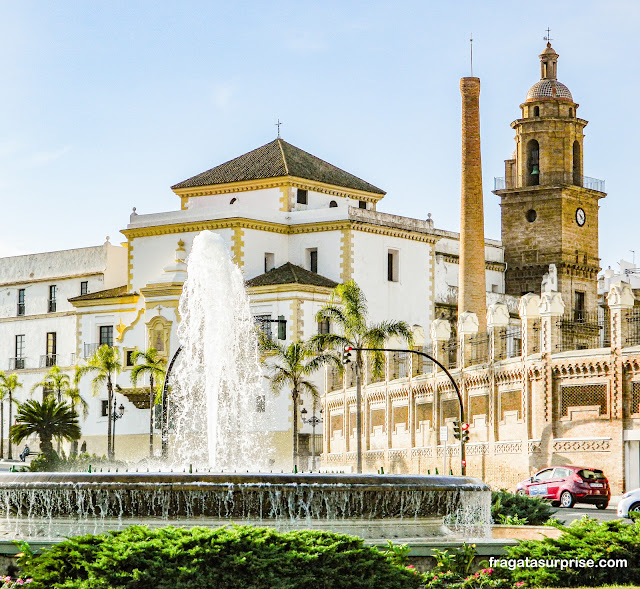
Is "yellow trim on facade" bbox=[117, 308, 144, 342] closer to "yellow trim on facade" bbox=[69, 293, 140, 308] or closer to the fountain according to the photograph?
"yellow trim on facade" bbox=[69, 293, 140, 308]

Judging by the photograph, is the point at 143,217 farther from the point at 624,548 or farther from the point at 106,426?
the point at 624,548

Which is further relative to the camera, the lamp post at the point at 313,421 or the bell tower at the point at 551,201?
the bell tower at the point at 551,201

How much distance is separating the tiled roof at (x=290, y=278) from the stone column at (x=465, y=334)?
16259mm

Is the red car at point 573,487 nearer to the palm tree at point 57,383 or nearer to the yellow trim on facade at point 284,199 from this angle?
the yellow trim on facade at point 284,199

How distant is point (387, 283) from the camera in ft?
240

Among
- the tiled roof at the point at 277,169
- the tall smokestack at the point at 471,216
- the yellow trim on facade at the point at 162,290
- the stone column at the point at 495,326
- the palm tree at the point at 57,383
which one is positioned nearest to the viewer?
the stone column at the point at 495,326

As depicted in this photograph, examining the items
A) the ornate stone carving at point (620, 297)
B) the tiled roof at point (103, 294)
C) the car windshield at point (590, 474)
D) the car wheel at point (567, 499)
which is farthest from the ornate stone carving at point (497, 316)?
the tiled roof at point (103, 294)

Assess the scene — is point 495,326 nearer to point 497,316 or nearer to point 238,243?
point 497,316

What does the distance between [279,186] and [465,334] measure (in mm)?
23936

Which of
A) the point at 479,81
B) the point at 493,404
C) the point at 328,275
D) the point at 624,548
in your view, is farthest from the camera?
the point at 328,275

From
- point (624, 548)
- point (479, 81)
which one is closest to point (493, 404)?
point (479, 81)

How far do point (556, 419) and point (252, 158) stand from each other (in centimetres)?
3712

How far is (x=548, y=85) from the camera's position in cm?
7988

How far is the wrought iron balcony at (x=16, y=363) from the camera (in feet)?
277
